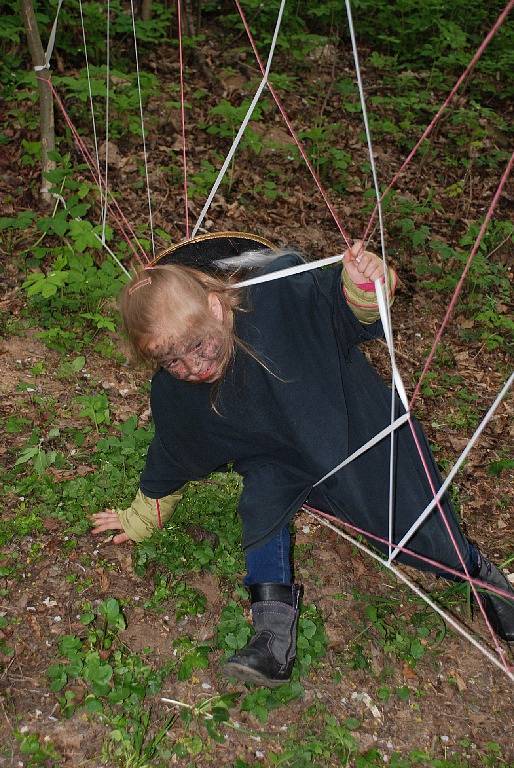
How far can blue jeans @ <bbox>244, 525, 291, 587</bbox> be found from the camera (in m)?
1.98

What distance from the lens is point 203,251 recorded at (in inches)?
72.6

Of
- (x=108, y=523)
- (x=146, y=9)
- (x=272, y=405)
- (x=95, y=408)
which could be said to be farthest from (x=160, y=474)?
(x=146, y=9)

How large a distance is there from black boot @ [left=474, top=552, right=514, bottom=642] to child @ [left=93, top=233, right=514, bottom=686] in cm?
1

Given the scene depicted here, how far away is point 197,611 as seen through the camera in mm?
2074

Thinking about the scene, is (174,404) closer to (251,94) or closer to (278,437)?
(278,437)

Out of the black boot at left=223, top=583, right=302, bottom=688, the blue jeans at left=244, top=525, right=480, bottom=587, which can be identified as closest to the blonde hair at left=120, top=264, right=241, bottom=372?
the blue jeans at left=244, top=525, right=480, bottom=587

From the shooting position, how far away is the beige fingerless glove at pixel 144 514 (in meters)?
2.18

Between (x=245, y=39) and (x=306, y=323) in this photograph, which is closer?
(x=306, y=323)

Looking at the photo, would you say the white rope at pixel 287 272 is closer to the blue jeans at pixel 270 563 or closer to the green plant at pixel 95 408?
the blue jeans at pixel 270 563

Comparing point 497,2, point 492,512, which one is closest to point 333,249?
point 492,512

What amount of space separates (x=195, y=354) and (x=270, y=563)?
2.10 feet

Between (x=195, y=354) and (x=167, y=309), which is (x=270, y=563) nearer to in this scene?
(x=195, y=354)

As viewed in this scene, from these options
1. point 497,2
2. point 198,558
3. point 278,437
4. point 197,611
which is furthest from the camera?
point 497,2

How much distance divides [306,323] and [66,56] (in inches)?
141
